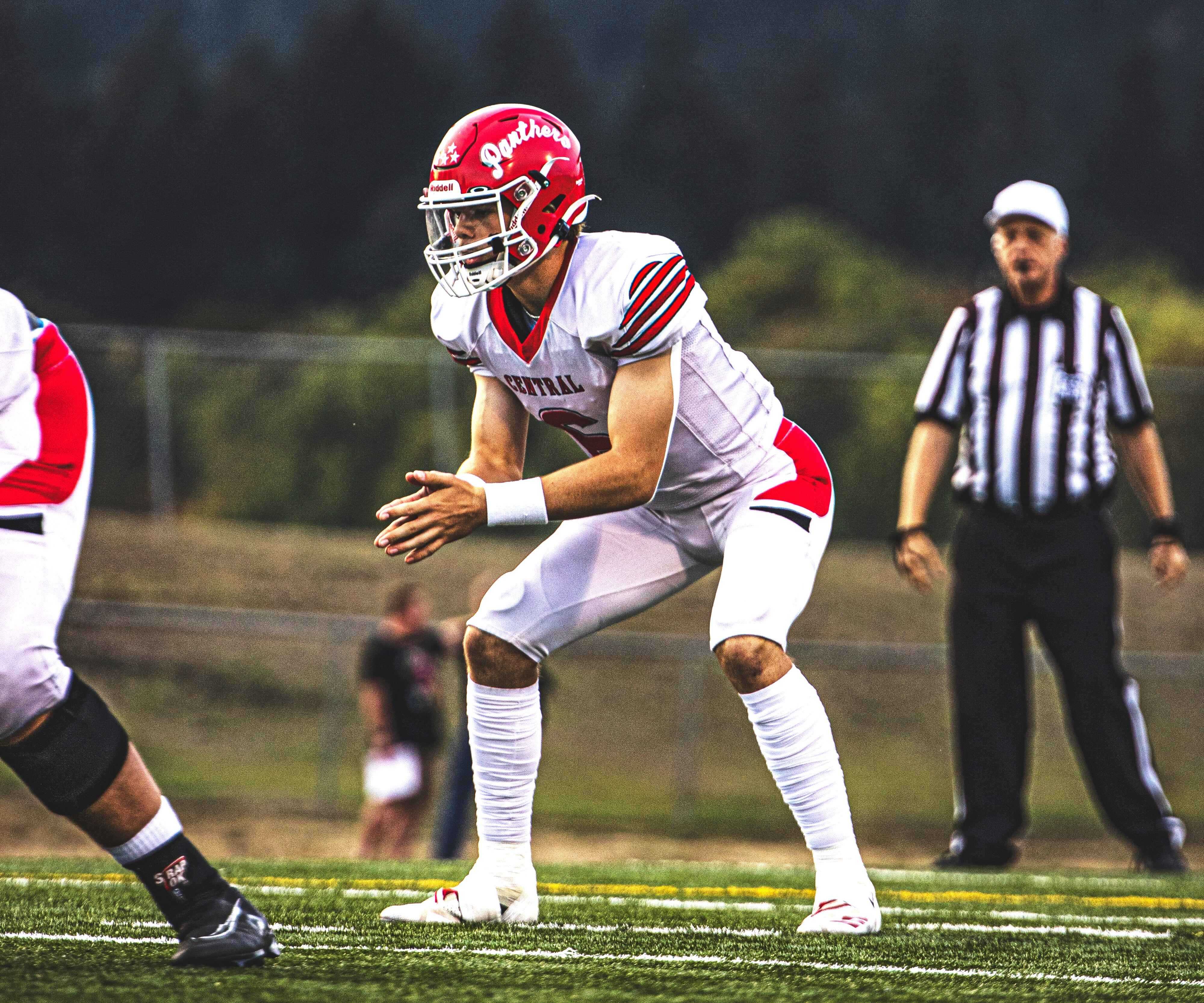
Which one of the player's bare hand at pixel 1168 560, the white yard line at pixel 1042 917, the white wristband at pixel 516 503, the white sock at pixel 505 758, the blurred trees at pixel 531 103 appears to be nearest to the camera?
the white wristband at pixel 516 503

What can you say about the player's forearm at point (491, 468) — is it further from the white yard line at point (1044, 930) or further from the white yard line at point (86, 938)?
the white yard line at point (1044, 930)

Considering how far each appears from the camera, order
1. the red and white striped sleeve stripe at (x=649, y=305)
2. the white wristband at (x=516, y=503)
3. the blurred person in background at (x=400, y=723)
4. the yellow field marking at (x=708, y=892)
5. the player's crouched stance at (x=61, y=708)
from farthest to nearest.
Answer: the blurred person in background at (x=400, y=723)
the yellow field marking at (x=708, y=892)
the red and white striped sleeve stripe at (x=649, y=305)
the white wristband at (x=516, y=503)
the player's crouched stance at (x=61, y=708)

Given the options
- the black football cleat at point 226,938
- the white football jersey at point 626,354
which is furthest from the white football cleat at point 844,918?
the black football cleat at point 226,938

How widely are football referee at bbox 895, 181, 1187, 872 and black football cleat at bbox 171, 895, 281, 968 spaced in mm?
2978

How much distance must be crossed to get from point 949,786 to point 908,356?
4.20 metres

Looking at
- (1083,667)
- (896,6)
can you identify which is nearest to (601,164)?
(896,6)

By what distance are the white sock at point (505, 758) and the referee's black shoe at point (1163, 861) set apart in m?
2.57

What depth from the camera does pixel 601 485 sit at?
333 centimetres

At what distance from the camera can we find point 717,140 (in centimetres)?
4484

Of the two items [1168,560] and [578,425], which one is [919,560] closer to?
[1168,560]

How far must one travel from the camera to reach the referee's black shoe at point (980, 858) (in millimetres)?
5516

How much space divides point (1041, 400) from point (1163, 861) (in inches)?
57.6

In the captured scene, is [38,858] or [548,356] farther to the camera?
[38,858]

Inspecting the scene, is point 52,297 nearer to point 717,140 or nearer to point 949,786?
point 717,140
